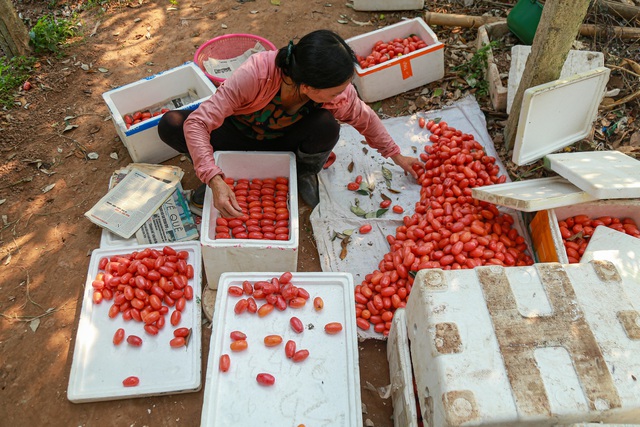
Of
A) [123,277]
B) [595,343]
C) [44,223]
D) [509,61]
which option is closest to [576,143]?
[509,61]

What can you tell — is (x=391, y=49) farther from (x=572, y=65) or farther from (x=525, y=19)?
(x=572, y=65)

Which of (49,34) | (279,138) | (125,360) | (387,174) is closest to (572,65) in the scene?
(387,174)

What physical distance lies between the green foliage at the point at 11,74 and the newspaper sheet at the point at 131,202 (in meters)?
1.61

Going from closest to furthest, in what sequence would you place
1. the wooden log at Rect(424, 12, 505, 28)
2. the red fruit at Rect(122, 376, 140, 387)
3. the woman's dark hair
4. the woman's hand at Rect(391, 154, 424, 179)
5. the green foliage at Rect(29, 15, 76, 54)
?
the woman's dark hair, the red fruit at Rect(122, 376, 140, 387), the woman's hand at Rect(391, 154, 424, 179), the green foliage at Rect(29, 15, 76, 54), the wooden log at Rect(424, 12, 505, 28)

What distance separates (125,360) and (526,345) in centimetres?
200

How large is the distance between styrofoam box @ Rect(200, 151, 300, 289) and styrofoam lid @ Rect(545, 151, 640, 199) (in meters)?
1.56

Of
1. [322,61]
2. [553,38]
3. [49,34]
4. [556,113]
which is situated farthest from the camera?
[49,34]

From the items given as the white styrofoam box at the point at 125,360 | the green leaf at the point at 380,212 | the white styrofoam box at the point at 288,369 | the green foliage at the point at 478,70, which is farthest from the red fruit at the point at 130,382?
the green foliage at the point at 478,70

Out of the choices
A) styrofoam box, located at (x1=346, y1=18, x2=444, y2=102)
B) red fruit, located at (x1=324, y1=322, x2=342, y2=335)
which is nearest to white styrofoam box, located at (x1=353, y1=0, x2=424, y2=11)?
styrofoam box, located at (x1=346, y1=18, x2=444, y2=102)

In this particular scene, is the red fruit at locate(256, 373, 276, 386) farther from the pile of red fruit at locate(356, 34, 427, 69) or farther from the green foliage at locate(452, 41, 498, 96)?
the green foliage at locate(452, 41, 498, 96)

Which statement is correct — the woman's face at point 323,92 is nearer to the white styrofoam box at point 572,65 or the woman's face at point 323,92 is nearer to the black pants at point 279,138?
the black pants at point 279,138

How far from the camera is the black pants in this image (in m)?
3.07

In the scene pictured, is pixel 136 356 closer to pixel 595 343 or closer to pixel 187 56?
Answer: pixel 595 343

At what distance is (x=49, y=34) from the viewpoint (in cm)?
462
